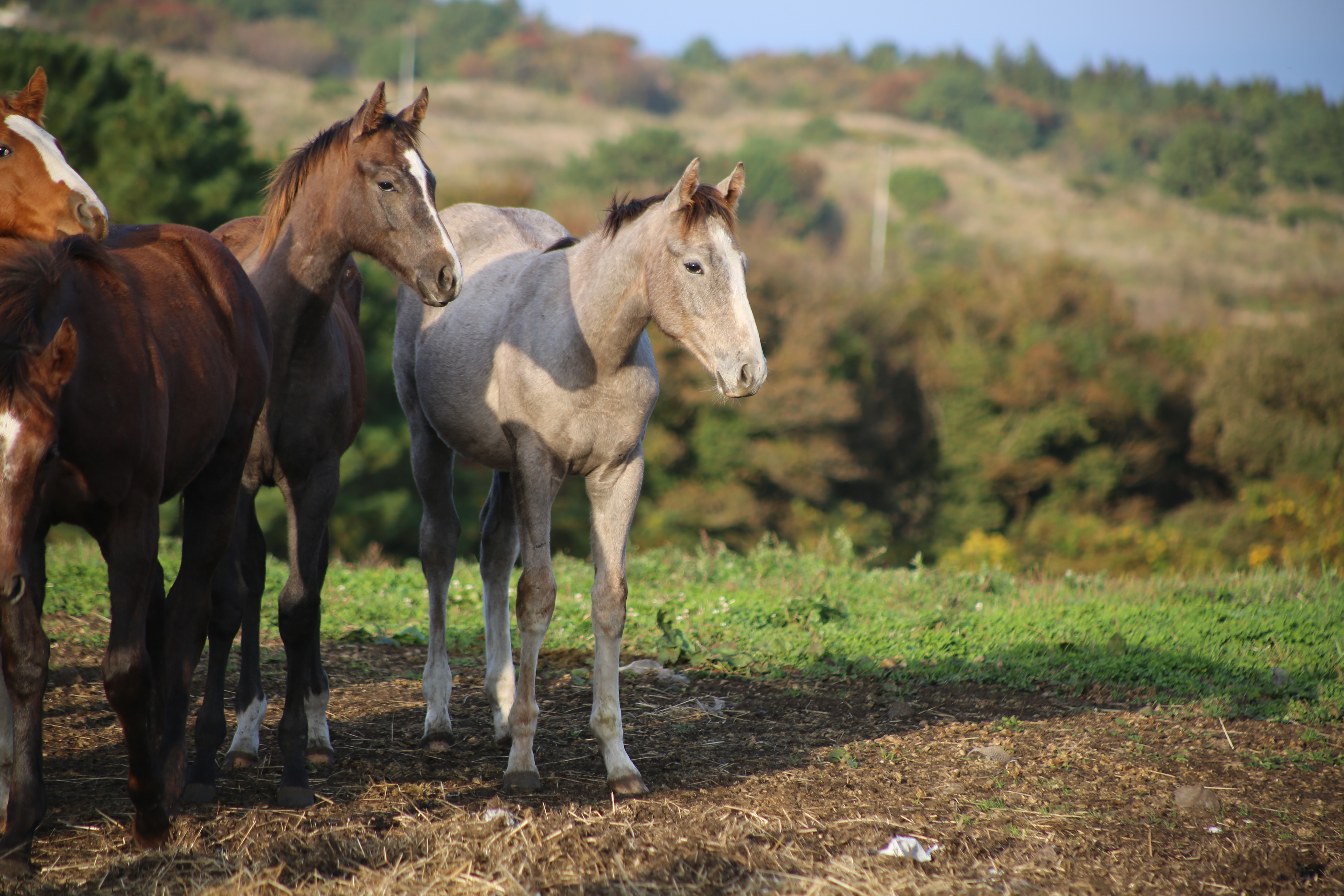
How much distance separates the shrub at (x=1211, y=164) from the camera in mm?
69688

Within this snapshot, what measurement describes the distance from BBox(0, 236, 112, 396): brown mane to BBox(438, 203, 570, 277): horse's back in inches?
98.7

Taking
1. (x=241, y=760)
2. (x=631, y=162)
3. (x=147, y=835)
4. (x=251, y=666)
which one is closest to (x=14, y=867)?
(x=147, y=835)

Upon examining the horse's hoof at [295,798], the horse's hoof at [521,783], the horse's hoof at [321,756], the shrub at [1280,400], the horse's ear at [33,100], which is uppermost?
the horse's ear at [33,100]

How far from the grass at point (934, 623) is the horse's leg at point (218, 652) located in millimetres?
2647

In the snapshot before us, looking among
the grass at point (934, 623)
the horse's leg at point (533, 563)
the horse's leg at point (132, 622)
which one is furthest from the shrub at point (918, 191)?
the horse's leg at point (132, 622)

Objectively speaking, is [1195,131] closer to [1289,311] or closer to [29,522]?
[1289,311]

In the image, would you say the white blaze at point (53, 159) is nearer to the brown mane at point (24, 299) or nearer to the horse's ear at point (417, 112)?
the brown mane at point (24, 299)

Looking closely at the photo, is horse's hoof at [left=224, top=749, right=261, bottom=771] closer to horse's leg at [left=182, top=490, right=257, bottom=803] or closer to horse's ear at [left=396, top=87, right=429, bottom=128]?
horse's leg at [left=182, top=490, right=257, bottom=803]

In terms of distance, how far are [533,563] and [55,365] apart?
2175 mm

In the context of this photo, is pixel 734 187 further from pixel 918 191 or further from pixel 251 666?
pixel 918 191

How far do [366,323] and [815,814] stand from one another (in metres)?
22.7

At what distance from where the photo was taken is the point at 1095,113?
317ft

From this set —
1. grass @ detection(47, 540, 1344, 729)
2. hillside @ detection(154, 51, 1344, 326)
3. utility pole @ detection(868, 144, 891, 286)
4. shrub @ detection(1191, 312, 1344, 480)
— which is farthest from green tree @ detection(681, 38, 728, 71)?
grass @ detection(47, 540, 1344, 729)

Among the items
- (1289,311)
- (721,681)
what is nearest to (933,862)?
(721,681)
